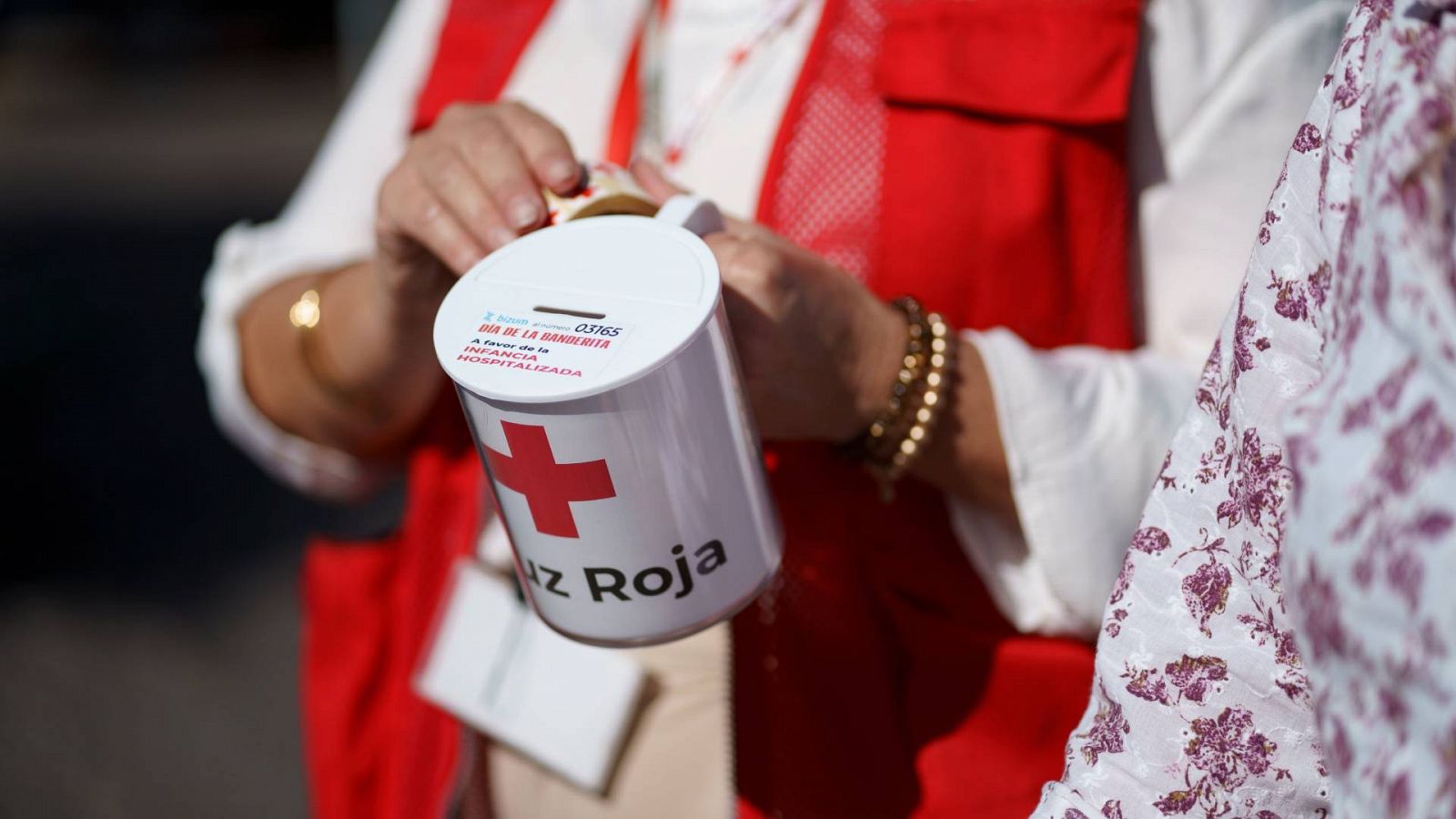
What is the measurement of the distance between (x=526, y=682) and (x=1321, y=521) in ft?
2.24

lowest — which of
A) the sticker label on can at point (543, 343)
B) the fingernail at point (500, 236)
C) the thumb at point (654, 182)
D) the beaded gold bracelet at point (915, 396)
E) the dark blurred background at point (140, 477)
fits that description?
the dark blurred background at point (140, 477)

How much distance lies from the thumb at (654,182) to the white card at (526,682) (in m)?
0.34

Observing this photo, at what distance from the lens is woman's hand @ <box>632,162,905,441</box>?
645 mm

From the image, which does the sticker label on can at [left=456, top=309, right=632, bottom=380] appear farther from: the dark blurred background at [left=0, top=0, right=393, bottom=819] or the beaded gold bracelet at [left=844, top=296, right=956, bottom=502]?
the dark blurred background at [left=0, top=0, right=393, bottom=819]

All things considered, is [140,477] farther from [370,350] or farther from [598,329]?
[598,329]

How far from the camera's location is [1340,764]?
1.25 ft

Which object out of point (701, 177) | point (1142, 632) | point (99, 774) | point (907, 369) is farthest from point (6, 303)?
point (1142, 632)

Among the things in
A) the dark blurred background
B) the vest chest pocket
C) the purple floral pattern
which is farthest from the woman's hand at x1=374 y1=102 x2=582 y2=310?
the dark blurred background

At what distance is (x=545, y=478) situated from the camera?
525mm

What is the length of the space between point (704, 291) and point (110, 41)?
435 cm

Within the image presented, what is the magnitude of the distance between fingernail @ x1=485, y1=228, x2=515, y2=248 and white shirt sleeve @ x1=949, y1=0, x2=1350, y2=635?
30cm

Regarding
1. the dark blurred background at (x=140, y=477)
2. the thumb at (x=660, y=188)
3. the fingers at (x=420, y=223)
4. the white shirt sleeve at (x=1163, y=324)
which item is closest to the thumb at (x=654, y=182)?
the thumb at (x=660, y=188)

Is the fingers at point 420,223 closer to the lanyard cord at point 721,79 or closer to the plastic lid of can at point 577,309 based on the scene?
the plastic lid of can at point 577,309

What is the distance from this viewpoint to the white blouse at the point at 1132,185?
77 cm
